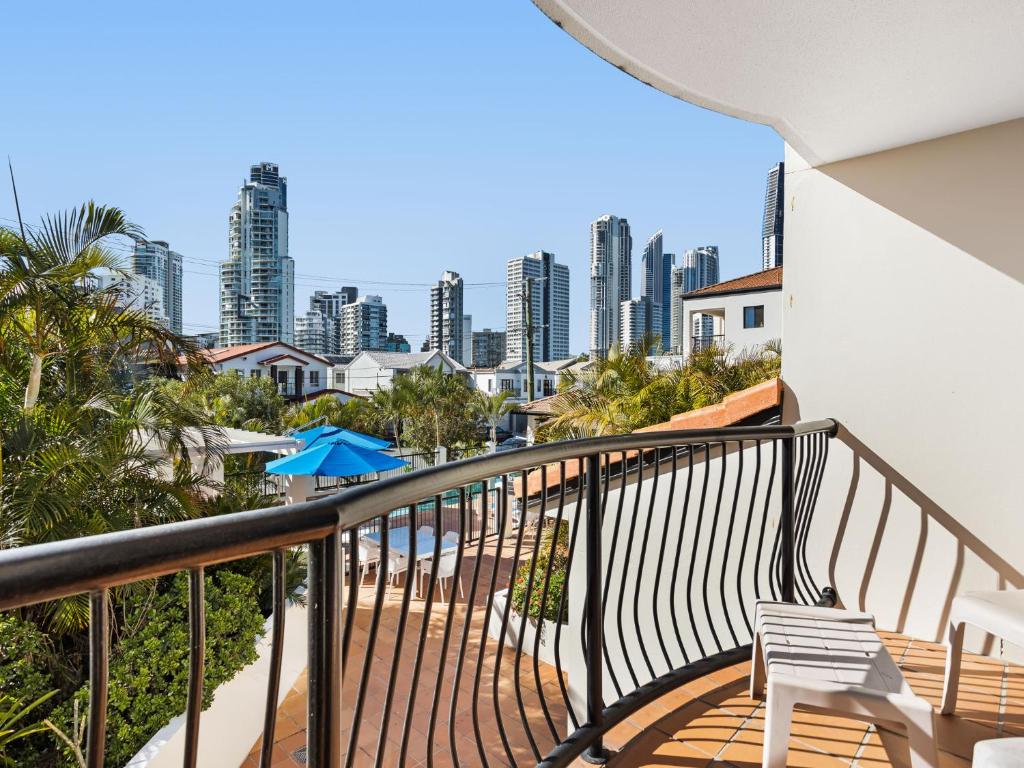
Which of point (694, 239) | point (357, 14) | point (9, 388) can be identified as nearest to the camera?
point (9, 388)

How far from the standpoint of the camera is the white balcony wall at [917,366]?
2.80 metres

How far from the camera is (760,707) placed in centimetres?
215

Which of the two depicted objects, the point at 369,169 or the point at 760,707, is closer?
the point at 760,707

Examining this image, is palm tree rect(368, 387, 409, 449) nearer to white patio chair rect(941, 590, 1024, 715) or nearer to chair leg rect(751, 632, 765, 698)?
chair leg rect(751, 632, 765, 698)

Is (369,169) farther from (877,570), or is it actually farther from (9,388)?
(877,570)

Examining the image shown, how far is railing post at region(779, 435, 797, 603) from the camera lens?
8.95 ft

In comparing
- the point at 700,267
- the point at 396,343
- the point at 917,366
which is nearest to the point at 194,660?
the point at 917,366

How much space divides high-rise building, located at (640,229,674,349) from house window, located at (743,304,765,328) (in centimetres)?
7586

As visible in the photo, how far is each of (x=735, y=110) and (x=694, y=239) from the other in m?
100

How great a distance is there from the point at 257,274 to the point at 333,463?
2569 inches

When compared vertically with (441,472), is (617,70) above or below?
above

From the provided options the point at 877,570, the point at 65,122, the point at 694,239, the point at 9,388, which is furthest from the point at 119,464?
the point at 694,239

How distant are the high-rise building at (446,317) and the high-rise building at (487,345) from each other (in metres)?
2.50

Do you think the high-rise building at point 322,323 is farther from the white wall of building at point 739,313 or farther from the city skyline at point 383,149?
the white wall of building at point 739,313
